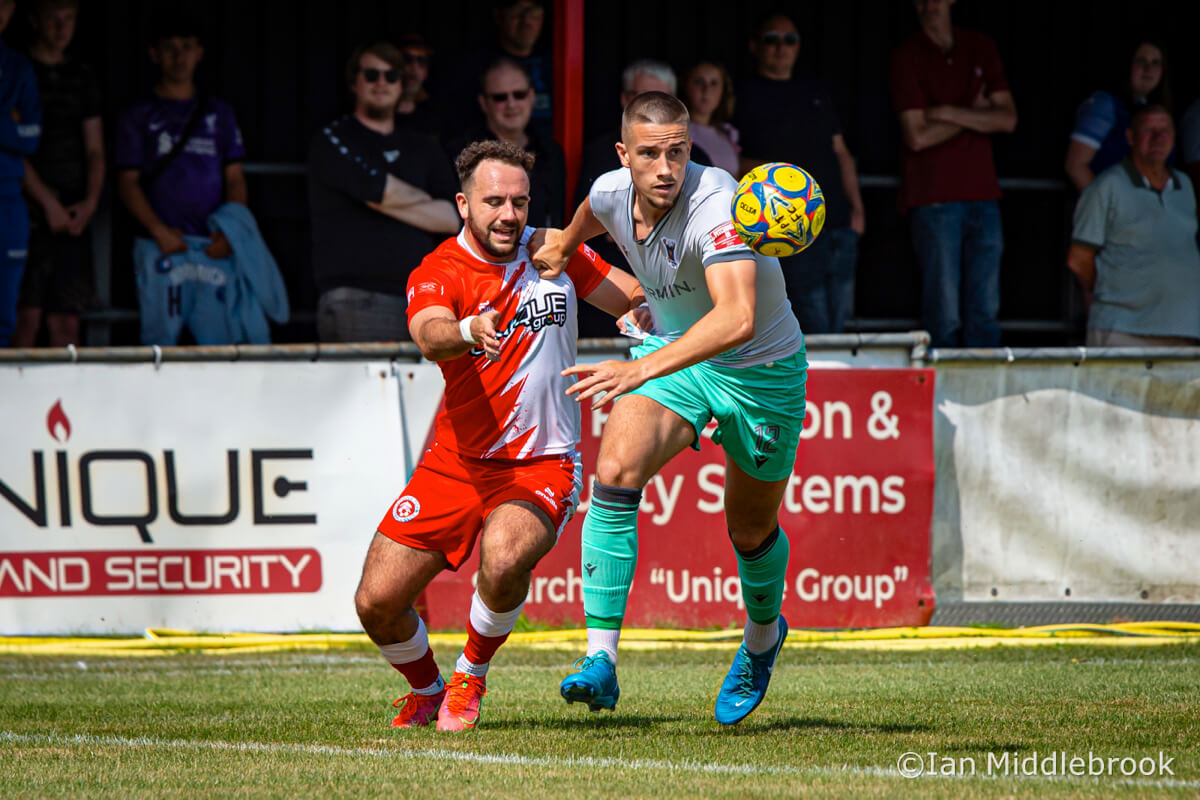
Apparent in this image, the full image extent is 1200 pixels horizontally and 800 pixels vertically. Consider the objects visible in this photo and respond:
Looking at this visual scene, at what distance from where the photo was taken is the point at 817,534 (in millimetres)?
8633

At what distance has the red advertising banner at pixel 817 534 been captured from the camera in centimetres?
862

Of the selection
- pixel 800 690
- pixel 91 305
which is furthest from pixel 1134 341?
pixel 91 305

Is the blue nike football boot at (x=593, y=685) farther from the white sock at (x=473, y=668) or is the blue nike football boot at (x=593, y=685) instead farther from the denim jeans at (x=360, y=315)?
the denim jeans at (x=360, y=315)

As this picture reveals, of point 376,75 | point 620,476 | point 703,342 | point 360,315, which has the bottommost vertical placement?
point 620,476

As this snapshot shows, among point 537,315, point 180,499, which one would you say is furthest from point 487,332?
point 180,499

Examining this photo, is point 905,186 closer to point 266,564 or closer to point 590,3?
point 590,3

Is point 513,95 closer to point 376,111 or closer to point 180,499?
point 376,111

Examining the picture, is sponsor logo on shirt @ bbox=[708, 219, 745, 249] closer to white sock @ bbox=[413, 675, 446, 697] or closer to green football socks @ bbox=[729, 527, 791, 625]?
green football socks @ bbox=[729, 527, 791, 625]

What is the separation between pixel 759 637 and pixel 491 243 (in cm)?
194

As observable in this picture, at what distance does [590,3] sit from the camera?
1209cm

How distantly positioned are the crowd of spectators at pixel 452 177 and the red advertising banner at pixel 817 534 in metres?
1.55

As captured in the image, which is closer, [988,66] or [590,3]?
[988,66]

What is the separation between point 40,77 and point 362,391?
3183 mm

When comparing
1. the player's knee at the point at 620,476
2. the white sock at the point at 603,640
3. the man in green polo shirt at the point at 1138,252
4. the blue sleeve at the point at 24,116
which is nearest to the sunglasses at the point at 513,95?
the blue sleeve at the point at 24,116
